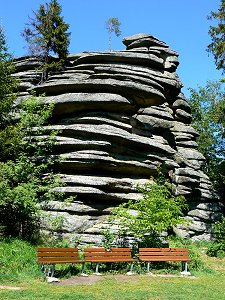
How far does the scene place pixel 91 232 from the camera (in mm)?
15125

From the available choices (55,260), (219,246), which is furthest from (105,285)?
(219,246)

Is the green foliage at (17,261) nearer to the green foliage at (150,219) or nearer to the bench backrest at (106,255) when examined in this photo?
the bench backrest at (106,255)

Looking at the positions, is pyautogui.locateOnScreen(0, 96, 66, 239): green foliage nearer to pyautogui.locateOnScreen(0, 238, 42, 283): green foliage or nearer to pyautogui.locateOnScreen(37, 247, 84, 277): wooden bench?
pyautogui.locateOnScreen(0, 238, 42, 283): green foliage

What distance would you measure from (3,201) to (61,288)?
542 centimetres

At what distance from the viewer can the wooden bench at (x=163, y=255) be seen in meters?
12.4

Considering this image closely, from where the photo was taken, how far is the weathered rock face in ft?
53.4

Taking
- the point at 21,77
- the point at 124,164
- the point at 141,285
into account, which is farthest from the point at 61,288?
the point at 21,77

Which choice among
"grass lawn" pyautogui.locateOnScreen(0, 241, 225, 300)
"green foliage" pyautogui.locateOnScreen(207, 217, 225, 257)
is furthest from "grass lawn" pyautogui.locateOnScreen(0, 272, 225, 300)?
"green foliage" pyautogui.locateOnScreen(207, 217, 225, 257)

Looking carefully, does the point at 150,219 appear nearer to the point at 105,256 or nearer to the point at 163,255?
the point at 163,255

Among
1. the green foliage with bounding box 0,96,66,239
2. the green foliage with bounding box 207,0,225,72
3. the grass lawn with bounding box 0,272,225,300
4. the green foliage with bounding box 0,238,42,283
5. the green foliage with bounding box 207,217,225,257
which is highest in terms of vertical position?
the green foliage with bounding box 207,0,225,72

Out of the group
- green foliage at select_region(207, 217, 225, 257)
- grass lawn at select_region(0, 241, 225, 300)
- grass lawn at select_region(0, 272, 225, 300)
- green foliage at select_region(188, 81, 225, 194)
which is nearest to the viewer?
grass lawn at select_region(0, 272, 225, 300)

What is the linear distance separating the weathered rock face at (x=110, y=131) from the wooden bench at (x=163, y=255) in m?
3.00

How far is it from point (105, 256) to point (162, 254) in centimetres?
231

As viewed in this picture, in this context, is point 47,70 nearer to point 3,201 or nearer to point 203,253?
point 3,201
